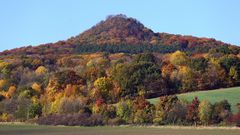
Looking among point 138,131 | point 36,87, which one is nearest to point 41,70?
point 36,87

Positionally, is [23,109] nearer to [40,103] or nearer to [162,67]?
[40,103]

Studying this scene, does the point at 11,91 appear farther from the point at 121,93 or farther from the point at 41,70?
the point at 121,93

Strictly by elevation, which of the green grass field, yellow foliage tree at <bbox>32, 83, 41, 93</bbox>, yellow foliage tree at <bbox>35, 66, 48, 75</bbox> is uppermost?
yellow foliage tree at <bbox>35, 66, 48, 75</bbox>

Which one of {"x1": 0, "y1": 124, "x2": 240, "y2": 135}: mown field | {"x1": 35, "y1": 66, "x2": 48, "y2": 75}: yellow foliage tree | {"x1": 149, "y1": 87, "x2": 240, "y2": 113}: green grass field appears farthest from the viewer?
{"x1": 35, "y1": 66, "x2": 48, "y2": 75}: yellow foliage tree

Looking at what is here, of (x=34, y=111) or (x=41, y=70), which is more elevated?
(x=41, y=70)

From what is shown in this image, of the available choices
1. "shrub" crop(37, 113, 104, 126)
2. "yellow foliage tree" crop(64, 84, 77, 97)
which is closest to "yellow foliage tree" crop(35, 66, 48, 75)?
"yellow foliage tree" crop(64, 84, 77, 97)

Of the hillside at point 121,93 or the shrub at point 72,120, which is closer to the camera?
the hillside at point 121,93

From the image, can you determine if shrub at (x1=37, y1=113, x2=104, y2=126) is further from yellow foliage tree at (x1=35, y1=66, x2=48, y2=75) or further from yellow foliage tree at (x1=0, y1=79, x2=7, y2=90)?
yellow foliage tree at (x1=35, y1=66, x2=48, y2=75)

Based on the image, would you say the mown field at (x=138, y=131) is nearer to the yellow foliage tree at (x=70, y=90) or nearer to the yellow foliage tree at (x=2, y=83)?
the yellow foliage tree at (x=70, y=90)

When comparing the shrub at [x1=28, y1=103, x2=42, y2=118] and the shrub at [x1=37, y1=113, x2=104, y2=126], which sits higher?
the shrub at [x1=28, y1=103, x2=42, y2=118]

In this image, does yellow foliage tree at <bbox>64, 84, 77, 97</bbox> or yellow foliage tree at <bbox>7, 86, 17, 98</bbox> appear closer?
yellow foliage tree at <bbox>64, 84, 77, 97</bbox>

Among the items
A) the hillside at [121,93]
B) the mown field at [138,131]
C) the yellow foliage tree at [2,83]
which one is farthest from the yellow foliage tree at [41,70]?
the mown field at [138,131]

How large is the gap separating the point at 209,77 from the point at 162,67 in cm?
1573

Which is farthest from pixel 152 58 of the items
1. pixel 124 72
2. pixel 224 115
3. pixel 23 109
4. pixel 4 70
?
pixel 224 115
